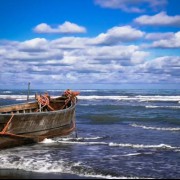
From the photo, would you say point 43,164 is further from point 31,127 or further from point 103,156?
point 31,127

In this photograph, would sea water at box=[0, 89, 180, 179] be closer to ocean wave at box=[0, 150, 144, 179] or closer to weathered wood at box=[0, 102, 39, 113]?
ocean wave at box=[0, 150, 144, 179]

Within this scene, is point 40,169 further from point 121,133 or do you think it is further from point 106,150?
point 121,133

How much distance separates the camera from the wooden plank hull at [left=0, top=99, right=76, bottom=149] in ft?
44.7

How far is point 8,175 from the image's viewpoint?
400 inches

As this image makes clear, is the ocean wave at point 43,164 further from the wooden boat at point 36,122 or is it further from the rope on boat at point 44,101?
the rope on boat at point 44,101

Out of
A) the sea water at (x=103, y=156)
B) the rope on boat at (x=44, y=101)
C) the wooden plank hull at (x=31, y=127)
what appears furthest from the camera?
the rope on boat at (x=44, y=101)

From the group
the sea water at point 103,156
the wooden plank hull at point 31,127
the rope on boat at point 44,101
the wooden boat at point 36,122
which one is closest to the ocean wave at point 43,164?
the sea water at point 103,156

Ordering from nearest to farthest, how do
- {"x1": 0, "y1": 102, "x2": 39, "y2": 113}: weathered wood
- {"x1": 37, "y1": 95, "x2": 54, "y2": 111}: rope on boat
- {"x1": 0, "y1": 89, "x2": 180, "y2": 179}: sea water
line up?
{"x1": 0, "y1": 89, "x2": 180, "y2": 179}: sea water
{"x1": 0, "y1": 102, "x2": 39, "y2": 113}: weathered wood
{"x1": 37, "y1": 95, "x2": 54, "y2": 111}: rope on boat

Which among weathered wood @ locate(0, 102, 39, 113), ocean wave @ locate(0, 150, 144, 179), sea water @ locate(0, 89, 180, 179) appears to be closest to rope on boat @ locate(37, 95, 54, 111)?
weathered wood @ locate(0, 102, 39, 113)

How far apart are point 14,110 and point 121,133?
236 inches

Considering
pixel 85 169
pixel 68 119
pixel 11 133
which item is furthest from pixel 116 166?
pixel 68 119

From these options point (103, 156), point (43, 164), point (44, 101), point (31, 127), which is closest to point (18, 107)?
point (44, 101)

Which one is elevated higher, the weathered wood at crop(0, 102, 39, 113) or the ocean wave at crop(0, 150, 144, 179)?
the weathered wood at crop(0, 102, 39, 113)

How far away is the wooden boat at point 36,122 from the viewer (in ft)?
44.9
